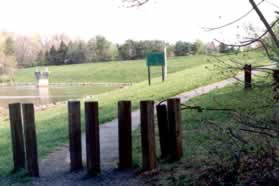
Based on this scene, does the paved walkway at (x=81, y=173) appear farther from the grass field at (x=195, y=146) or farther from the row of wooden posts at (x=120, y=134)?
the grass field at (x=195, y=146)

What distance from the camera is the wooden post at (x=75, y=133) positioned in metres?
6.21

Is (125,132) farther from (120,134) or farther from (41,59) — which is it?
(41,59)

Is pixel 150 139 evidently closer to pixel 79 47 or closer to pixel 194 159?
pixel 194 159

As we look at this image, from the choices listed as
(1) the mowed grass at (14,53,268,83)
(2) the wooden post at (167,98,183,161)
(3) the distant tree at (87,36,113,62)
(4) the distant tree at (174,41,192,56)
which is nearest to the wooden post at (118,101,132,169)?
(2) the wooden post at (167,98,183,161)

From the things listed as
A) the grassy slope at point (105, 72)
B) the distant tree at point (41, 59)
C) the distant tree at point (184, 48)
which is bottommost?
the grassy slope at point (105, 72)

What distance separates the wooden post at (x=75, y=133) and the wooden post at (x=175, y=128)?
4.27 ft

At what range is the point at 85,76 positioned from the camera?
73000 mm

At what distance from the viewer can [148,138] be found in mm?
5754

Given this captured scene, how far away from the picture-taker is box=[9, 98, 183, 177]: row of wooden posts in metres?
5.78

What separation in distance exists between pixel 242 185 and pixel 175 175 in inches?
42.3

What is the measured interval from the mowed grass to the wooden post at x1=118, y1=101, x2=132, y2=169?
146 feet

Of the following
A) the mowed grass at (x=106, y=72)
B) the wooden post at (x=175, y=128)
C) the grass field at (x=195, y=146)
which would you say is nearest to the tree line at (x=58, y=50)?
the mowed grass at (x=106, y=72)

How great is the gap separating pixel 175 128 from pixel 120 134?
760 mm

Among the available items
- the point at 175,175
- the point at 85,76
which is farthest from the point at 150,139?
the point at 85,76
